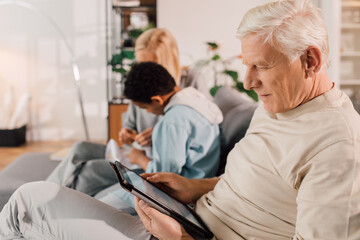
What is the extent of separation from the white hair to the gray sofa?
2.47ft

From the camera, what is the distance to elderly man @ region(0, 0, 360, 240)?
0.78 meters

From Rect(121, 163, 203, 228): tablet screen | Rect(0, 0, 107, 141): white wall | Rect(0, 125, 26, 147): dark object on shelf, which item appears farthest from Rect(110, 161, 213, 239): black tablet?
Rect(0, 0, 107, 141): white wall

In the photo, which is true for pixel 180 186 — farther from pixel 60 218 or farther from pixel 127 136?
pixel 127 136

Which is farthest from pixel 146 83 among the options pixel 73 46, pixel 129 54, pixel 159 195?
pixel 73 46

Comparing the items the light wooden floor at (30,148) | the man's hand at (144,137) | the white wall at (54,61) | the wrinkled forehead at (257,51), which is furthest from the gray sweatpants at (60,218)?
the white wall at (54,61)

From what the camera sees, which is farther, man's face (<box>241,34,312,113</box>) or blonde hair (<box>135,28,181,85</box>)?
blonde hair (<box>135,28,181,85</box>)

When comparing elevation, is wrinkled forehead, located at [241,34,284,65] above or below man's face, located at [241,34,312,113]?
above

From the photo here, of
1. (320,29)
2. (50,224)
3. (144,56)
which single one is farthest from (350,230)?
(144,56)

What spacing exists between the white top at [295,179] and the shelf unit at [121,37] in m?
2.65

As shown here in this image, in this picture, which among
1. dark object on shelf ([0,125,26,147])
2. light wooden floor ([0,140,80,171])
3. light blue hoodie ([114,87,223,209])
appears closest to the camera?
light blue hoodie ([114,87,223,209])

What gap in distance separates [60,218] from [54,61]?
160 inches

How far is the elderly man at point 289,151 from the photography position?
784 millimetres

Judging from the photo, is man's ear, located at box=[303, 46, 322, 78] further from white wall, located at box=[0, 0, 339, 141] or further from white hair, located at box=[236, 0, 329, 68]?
white wall, located at box=[0, 0, 339, 141]

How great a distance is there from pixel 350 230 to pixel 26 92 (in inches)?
184
